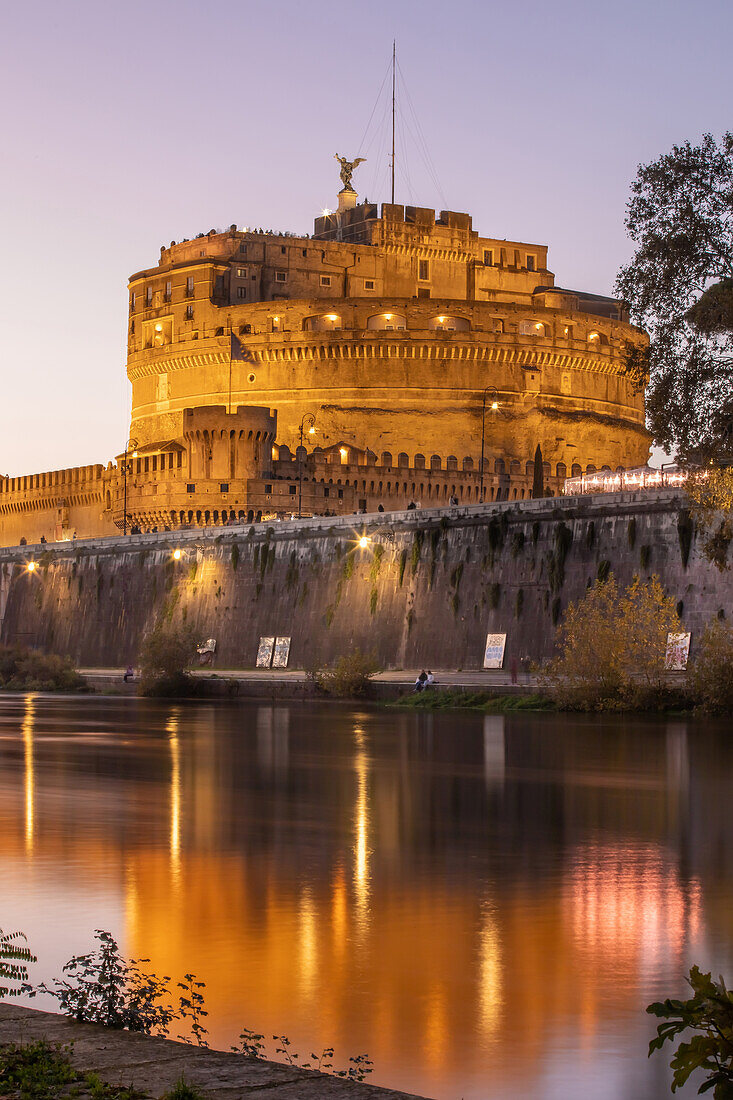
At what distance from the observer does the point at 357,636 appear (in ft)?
125

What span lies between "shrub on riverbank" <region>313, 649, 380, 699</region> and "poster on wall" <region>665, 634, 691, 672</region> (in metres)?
7.74

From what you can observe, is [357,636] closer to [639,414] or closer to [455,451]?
[455,451]

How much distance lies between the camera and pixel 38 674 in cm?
4284

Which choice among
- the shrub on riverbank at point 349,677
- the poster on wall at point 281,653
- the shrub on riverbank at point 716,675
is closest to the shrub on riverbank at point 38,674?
the poster on wall at point 281,653

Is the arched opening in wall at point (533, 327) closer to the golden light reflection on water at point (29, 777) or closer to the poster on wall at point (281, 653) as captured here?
the poster on wall at point (281, 653)

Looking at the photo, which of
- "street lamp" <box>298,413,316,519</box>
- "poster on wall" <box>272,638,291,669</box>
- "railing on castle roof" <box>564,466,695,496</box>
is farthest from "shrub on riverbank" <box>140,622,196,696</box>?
"street lamp" <box>298,413,316,519</box>

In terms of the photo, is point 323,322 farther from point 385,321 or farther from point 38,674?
point 38,674

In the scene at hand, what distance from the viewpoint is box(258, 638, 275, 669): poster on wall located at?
40.8 metres

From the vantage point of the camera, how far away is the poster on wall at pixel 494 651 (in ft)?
111

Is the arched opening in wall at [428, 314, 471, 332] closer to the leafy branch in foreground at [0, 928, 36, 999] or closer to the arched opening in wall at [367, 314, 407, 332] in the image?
the arched opening in wall at [367, 314, 407, 332]

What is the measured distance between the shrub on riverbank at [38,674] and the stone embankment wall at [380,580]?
10.8ft

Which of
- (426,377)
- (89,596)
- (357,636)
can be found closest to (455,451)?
(426,377)

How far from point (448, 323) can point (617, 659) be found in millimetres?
48209

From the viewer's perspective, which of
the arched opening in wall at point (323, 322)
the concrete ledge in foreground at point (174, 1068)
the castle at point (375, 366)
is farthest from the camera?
the arched opening in wall at point (323, 322)
